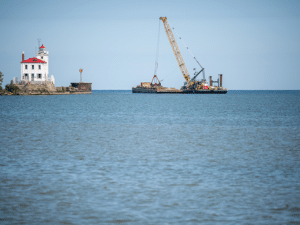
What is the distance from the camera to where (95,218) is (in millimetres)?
8445

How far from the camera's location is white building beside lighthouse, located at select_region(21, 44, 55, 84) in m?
105

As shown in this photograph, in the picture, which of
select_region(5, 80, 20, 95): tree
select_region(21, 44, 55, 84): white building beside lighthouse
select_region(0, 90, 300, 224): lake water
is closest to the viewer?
select_region(0, 90, 300, 224): lake water

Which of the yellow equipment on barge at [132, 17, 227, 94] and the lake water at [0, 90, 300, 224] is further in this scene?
the yellow equipment on barge at [132, 17, 227, 94]

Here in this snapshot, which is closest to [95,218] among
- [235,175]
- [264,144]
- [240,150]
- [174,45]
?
[235,175]

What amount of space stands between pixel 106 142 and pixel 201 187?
11.4 metres

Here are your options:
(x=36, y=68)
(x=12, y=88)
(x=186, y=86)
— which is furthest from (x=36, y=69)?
(x=186, y=86)

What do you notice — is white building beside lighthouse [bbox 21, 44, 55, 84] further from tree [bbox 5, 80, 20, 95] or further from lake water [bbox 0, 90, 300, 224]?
lake water [bbox 0, 90, 300, 224]

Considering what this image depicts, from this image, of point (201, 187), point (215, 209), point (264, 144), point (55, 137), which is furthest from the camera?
point (55, 137)

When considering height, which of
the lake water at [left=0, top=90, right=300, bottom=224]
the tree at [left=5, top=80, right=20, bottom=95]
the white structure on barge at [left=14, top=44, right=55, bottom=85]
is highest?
the white structure on barge at [left=14, top=44, right=55, bottom=85]

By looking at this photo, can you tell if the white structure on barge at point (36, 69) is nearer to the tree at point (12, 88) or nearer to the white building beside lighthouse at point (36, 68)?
the white building beside lighthouse at point (36, 68)

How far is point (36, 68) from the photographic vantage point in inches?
4158

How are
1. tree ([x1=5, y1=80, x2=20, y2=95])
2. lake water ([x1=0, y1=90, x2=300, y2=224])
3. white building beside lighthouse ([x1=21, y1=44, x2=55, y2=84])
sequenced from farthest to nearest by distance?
tree ([x1=5, y1=80, x2=20, y2=95]) < white building beside lighthouse ([x1=21, y1=44, x2=55, y2=84]) < lake water ([x1=0, y1=90, x2=300, y2=224])

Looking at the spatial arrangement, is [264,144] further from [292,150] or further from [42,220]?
[42,220]

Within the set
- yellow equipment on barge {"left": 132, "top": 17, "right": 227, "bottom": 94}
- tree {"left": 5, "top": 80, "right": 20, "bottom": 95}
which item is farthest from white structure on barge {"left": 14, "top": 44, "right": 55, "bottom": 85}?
yellow equipment on barge {"left": 132, "top": 17, "right": 227, "bottom": 94}
